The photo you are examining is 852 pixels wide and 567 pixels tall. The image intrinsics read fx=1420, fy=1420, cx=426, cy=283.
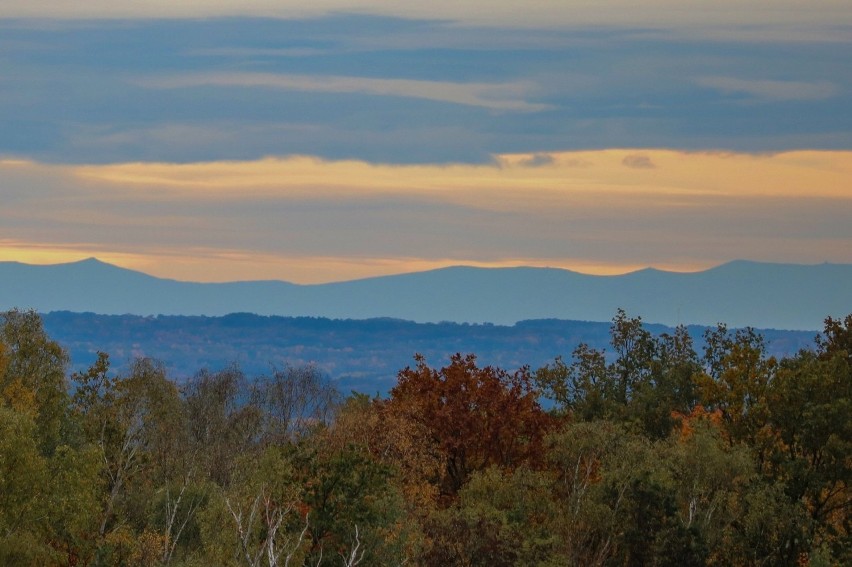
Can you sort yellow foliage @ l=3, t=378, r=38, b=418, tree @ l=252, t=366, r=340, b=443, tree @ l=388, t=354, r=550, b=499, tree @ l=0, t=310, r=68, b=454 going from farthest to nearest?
tree @ l=252, t=366, r=340, b=443 → tree @ l=0, t=310, r=68, b=454 → tree @ l=388, t=354, r=550, b=499 → yellow foliage @ l=3, t=378, r=38, b=418

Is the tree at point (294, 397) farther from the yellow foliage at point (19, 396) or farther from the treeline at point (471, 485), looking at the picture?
the yellow foliage at point (19, 396)

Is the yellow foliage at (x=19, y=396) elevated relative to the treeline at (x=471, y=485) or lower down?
elevated

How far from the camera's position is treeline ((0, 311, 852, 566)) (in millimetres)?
52500

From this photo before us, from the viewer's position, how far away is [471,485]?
2564 inches

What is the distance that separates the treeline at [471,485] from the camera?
52500 millimetres

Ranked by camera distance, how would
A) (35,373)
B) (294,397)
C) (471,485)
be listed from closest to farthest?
(471,485) < (35,373) < (294,397)

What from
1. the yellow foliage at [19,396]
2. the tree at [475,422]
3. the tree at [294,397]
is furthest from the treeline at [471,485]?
the tree at [294,397]

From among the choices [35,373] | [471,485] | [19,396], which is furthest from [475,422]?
[35,373]

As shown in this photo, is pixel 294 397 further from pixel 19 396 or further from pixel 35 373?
pixel 19 396

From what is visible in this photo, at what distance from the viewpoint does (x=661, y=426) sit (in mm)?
91500

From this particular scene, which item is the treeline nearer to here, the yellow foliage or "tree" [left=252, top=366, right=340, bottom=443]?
the yellow foliage

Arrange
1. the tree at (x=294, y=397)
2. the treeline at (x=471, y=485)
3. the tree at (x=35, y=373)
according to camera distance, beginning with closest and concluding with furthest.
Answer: the treeline at (x=471, y=485) < the tree at (x=35, y=373) < the tree at (x=294, y=397)

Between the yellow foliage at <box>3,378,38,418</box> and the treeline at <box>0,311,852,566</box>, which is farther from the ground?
the yellow foliage at <box>3,378,38,418</box>

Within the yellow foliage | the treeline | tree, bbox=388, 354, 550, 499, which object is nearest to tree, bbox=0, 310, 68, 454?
the yellow foliage
